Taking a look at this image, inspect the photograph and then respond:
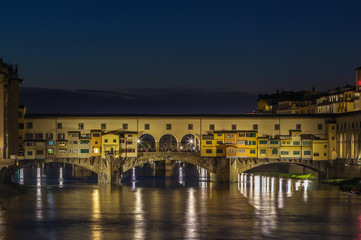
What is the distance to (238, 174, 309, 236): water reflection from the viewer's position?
186 feet

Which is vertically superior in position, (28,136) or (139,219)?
(28,136)

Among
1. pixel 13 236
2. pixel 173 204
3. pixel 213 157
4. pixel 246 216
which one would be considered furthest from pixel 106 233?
pixel 213 157

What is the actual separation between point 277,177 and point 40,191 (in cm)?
5236

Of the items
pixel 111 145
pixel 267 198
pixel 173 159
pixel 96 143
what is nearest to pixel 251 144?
pixel 173 159

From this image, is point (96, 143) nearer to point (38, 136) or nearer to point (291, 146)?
point (38, 136)

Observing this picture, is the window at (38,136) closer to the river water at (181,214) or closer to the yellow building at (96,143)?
the yellow building at (96,143)

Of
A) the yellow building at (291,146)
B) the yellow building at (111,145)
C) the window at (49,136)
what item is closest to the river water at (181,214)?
the yellow building at (111,145)

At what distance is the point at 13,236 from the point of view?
4928 cm

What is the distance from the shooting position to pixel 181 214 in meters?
62.8

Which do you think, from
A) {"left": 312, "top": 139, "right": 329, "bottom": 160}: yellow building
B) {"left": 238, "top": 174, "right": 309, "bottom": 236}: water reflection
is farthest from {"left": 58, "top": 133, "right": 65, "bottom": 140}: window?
{"left": 312, "top": 139, "right": 329, "bottom": 160}: yellow building

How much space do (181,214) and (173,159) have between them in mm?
39180

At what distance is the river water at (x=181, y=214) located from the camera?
5125 centimetres

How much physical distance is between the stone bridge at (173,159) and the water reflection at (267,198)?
317 centimetres

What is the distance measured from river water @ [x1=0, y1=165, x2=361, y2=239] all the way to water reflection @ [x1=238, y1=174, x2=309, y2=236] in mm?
82
